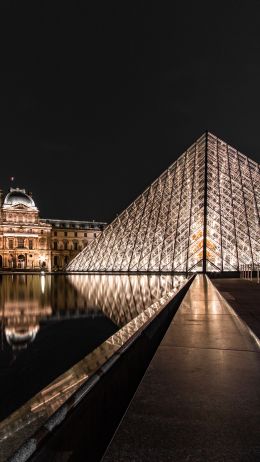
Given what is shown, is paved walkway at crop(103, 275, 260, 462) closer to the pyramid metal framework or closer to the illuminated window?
the pyramid metal framework

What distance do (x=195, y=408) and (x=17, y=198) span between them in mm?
94575

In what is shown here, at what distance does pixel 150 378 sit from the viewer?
10.1 feet

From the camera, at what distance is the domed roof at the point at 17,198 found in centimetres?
9194

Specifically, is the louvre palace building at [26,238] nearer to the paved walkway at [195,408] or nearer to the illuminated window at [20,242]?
the illuminated window at [20,242]

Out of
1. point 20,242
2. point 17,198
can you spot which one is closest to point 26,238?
point 20,242

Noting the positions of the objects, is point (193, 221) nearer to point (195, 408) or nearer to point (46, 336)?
point (46, 336)

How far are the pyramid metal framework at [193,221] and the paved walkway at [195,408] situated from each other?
2753 cm

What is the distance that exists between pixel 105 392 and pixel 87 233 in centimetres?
10102

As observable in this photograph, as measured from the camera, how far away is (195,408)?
7.93 feet

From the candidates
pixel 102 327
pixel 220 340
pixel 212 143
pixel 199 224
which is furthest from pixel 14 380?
pixel 212 143

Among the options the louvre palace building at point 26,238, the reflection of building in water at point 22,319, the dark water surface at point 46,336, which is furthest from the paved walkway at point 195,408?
the louvre palace building at point 26,238

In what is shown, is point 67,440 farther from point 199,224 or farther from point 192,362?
point 199,224

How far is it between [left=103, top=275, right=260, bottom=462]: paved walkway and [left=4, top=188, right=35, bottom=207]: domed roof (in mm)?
91679

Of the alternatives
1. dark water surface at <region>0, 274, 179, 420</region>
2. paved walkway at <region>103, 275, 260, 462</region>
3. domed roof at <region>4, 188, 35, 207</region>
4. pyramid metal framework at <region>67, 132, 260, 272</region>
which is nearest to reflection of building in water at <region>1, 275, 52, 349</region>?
dark water surface at <region>0, 274, 179, 420</region>
